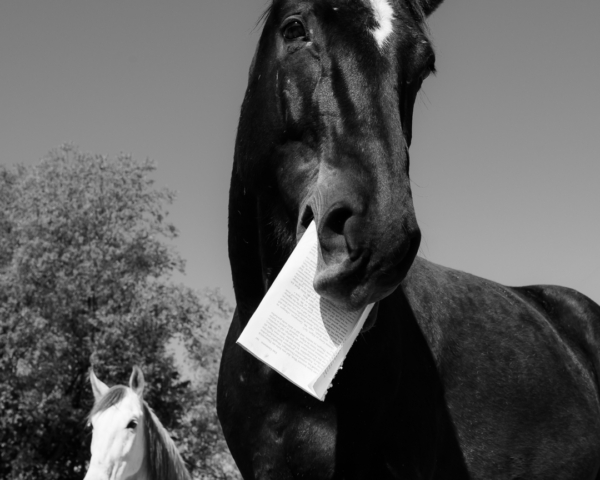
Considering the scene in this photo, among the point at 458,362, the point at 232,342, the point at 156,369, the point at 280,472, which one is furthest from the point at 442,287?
the point at 156,369

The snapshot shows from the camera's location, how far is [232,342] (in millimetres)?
2945

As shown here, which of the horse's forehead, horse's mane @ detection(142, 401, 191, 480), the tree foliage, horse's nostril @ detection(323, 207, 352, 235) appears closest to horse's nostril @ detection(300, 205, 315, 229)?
horse's nostril @ detection(323, 207, 352, 235)

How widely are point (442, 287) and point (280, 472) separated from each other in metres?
1.43

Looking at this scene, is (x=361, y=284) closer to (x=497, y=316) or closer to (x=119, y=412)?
(x=497, y=316)

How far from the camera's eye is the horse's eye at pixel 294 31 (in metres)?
2.35

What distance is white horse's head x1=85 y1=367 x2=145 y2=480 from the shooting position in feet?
21.0

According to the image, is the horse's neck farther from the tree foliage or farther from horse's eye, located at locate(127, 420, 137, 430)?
the tree foliage

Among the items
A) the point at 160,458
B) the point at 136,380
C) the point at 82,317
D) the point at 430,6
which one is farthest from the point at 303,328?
the point at 82,317

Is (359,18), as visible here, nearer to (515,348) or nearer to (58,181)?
(515,348)

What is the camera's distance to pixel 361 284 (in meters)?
1.81

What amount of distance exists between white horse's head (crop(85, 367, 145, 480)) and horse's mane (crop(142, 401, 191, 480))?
2.6 inches

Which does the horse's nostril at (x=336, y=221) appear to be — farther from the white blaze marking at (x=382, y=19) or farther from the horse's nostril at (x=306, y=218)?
the white blaze marking at (x=382, y=19)

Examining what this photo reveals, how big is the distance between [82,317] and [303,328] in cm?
2261

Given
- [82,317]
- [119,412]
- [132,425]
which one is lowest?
[82,317]
